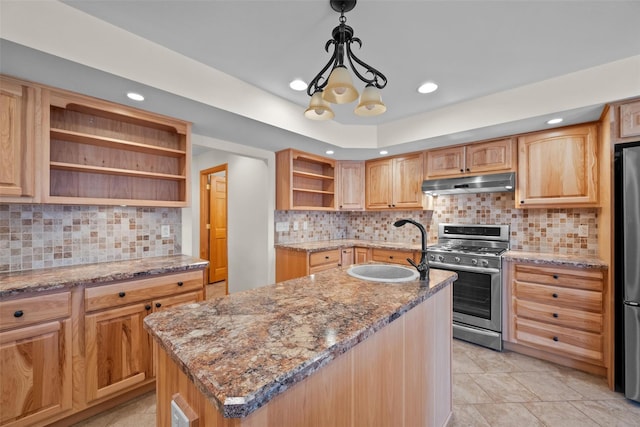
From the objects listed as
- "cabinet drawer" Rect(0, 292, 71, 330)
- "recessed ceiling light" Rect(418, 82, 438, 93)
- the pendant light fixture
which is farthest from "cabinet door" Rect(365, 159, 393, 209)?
"cabinet drawer" Rect(0, 292, 71, 330)

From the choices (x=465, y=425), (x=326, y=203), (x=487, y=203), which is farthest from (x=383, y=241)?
(x=465, y=425)

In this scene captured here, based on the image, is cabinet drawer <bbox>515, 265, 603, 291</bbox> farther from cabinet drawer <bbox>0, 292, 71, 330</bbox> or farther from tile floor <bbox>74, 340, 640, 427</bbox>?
cabinet drawer <bbox>0, 292, 71, 330</bbox>

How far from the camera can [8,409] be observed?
1447 mm

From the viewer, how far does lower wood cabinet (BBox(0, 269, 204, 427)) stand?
147 centimetres

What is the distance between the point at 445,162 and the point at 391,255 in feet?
4.30

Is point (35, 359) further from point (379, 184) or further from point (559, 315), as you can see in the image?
point (559, 315)

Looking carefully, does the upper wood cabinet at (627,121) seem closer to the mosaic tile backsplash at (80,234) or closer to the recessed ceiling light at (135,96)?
the recessed ceiling light at (135,96)

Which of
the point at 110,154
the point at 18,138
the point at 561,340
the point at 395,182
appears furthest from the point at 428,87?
the point at 18,138

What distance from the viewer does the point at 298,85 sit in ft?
7.48

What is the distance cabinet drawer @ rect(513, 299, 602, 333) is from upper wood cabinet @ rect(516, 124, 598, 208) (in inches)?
Answer: 37.3

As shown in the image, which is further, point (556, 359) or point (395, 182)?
point (395, 182)

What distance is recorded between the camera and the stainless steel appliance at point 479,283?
2605mm

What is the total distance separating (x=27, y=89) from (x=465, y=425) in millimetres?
3505

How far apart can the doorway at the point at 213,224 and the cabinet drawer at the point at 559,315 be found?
436 centimetres
